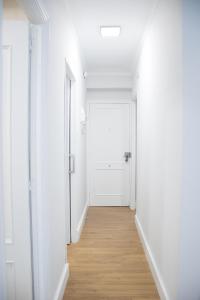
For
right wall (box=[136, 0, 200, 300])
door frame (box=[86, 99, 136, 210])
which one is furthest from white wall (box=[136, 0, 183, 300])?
door frame (box=[86, 99, 136, 210])

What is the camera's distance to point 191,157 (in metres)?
1.62

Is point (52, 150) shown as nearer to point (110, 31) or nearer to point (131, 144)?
point (110, 31)

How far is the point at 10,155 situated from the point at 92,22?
80.3 inches

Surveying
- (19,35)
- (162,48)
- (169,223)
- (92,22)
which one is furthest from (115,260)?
(92,22)

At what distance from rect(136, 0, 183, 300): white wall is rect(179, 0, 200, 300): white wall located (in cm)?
5

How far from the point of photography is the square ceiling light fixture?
9.80 ft

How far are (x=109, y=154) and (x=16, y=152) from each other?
3.83 meters

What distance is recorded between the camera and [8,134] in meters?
1.55

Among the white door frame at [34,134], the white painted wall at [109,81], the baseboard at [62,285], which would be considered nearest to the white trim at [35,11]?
the white door frame at [34,134]

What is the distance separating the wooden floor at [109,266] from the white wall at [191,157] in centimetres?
72

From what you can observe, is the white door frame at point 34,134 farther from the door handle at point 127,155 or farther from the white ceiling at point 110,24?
the door handle at point 127,155

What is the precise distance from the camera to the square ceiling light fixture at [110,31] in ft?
9.80

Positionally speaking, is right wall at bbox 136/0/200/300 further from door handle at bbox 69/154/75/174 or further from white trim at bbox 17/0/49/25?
door handle at bbox 69/154/75/174

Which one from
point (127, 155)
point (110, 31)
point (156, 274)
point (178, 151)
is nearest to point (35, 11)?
point (178, 151)
